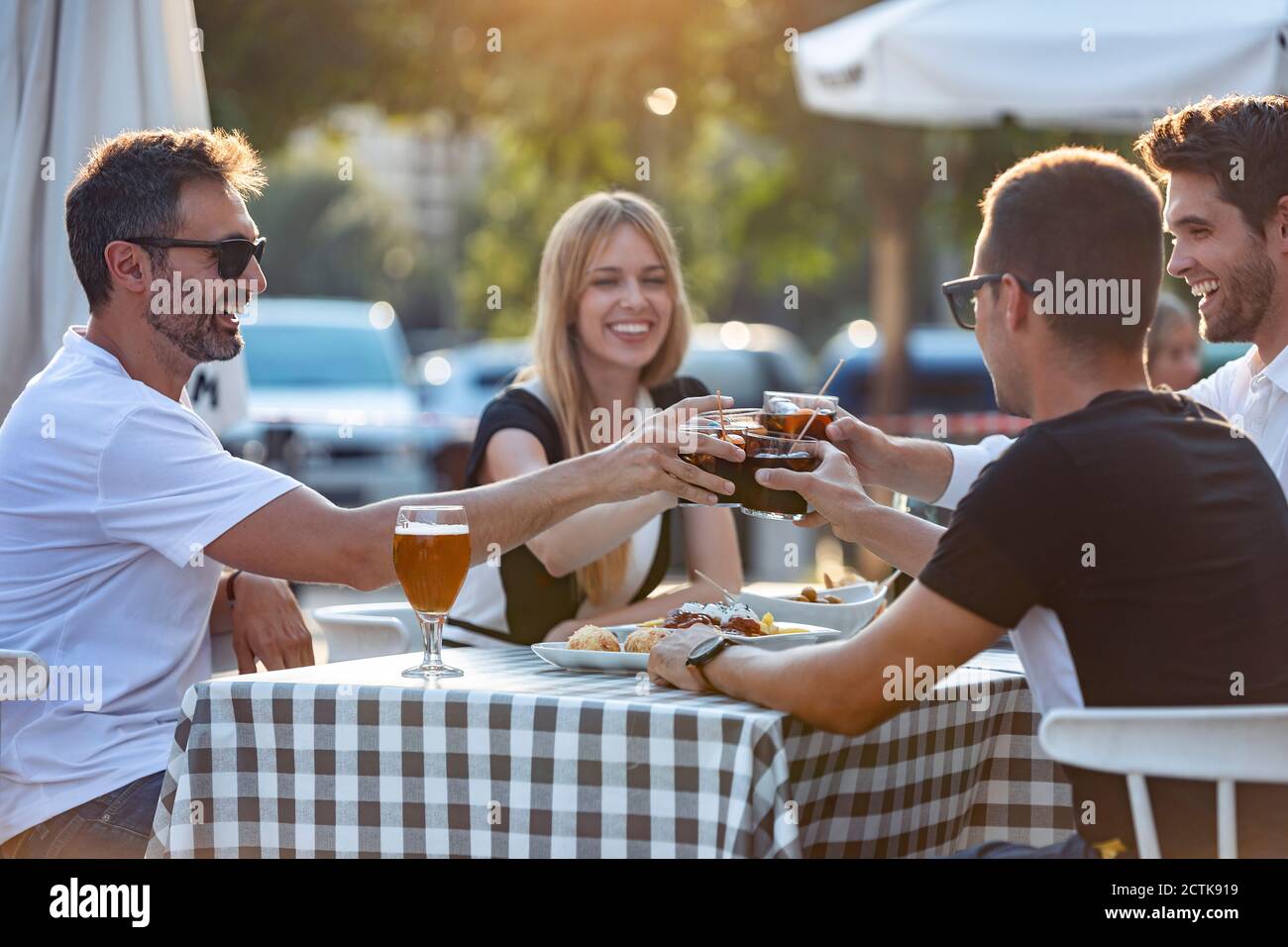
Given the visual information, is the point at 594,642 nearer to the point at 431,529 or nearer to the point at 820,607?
the point at 431,529

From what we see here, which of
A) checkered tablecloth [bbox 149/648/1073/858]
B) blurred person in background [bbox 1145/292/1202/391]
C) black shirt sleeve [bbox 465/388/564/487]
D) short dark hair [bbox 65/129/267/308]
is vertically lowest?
checkered tablecloth [bbox 149/648/1073/858]

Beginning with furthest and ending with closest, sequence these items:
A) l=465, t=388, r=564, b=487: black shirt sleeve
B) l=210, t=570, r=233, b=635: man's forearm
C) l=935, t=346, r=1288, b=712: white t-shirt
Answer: l=465, t=388, r=564, b=487: black shirt sleeve < l=210, t=570, r=233, b=635: man's forearm < l=935, t=346, r=1288, b=712: white t-shirt

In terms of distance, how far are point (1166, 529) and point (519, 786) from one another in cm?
114

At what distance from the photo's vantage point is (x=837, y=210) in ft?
51.1

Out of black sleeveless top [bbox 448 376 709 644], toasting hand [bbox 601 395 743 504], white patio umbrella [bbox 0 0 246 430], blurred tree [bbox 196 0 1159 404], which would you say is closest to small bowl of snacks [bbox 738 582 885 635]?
toasting hand [bbox 601 395 743 504]

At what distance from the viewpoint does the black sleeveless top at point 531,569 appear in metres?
4.46

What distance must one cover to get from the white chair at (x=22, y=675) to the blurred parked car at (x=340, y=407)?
10.4 meters

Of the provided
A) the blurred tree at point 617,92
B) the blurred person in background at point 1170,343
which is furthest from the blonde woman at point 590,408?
the blurred tree at point 617,92

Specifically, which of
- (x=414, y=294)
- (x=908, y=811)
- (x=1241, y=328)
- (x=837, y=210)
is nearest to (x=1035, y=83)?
(x=1241, y=328)

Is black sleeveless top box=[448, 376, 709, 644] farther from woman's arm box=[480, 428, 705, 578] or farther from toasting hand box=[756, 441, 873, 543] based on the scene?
toasting hand box=[756, 441, 873, 543]

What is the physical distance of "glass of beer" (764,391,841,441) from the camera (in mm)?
3385

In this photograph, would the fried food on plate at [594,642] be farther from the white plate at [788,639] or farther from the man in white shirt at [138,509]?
the man in white shirt at [138,509]

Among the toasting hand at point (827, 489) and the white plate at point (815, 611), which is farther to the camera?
the white plate at point (815, 611)

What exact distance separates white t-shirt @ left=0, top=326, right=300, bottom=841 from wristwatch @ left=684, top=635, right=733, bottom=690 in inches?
37.8
